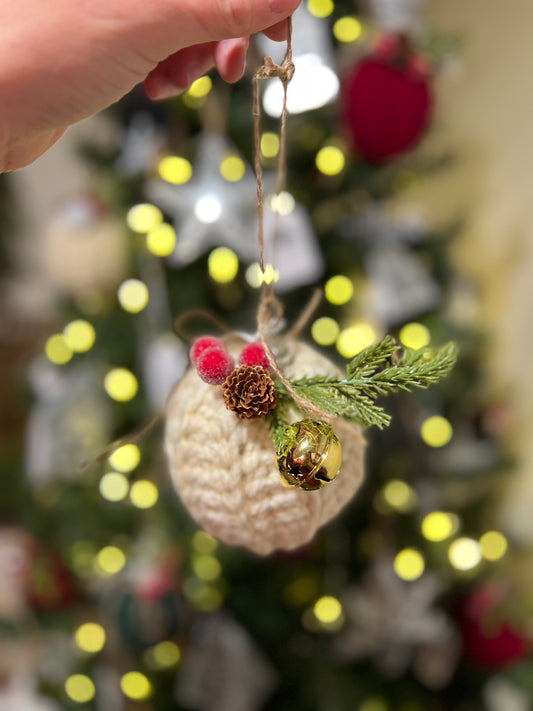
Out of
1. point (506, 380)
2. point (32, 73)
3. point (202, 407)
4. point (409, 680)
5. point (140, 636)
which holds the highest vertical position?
point (32, 73)

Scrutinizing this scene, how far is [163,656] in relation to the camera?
1.04 metres

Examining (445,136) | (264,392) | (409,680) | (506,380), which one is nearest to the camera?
(264,392)

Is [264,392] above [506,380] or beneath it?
above

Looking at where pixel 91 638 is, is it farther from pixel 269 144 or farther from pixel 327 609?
pixel 269 144

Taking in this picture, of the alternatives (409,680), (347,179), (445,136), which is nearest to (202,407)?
(347,179)

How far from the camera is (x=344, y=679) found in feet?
3.35

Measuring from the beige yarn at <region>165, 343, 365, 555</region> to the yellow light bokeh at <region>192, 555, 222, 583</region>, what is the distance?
57cm

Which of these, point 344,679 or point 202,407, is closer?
point 202,407

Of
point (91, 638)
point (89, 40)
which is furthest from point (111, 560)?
point (89, 40)

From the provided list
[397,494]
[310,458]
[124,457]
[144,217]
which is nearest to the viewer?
[310,458]

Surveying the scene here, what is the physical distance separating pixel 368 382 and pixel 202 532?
0.63m

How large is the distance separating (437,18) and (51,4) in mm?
1346

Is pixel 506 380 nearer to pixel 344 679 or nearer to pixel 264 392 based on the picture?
pixel 344 679

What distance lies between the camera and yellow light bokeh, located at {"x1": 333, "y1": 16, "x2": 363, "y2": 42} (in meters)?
0.94
